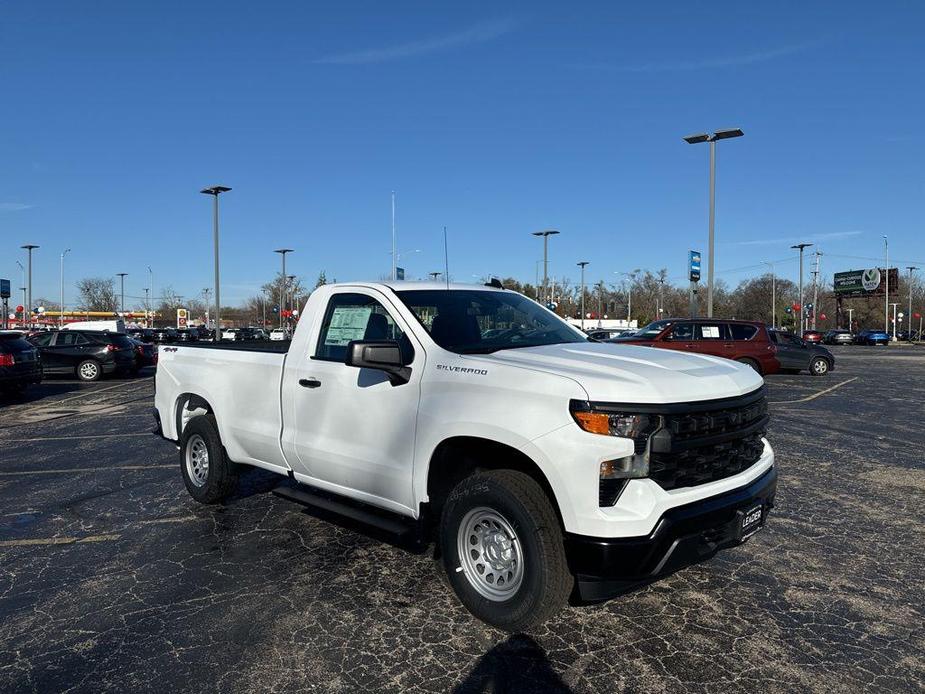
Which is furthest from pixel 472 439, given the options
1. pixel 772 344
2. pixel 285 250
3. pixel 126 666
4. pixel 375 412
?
pixel 285 250

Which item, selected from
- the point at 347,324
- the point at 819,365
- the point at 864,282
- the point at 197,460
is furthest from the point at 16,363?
the point at 864,282

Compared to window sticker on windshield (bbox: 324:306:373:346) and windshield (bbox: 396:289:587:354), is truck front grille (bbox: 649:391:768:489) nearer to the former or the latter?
windshield (bbox: 396:289:587:354)

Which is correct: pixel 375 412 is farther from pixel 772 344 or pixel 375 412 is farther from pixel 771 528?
pixel 772 344

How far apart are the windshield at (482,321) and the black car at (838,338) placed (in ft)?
205

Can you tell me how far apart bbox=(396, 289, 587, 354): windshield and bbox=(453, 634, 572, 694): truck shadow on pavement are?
163cm

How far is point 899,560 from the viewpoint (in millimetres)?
4574

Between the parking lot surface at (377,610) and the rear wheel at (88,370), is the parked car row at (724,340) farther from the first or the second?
the rear wheel at (88,370)

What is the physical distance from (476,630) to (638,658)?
850mm

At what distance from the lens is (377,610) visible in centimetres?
383

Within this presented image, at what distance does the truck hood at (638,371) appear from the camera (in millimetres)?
3162

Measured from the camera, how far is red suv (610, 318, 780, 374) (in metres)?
18.1

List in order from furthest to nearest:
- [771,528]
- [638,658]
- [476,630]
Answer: [771,528]
[476,630]
[638,658]

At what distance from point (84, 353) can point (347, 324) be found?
18.0 meters

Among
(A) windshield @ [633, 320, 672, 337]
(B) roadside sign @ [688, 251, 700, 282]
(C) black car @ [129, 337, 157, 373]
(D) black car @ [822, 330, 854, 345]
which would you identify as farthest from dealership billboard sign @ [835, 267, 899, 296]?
(C) black car @ [129, 337, 157, 373]
